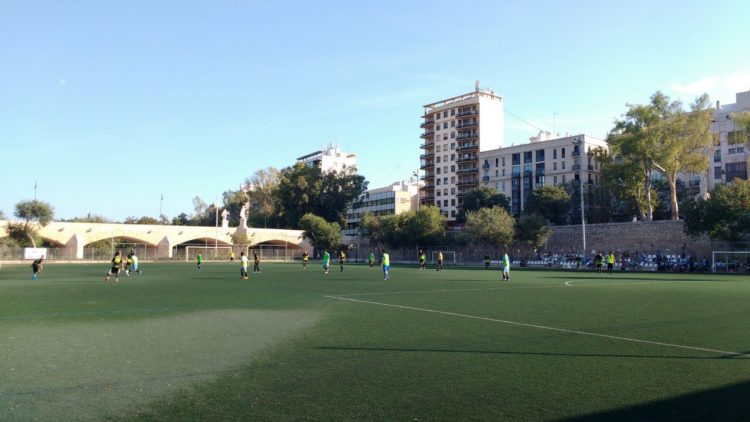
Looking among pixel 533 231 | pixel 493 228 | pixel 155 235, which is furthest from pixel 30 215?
pixel 533 231

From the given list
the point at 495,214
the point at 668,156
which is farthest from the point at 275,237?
the point at 668,156

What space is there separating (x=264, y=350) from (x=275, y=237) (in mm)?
87063

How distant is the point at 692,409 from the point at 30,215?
79169 millimetres

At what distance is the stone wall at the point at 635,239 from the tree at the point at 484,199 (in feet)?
74.6

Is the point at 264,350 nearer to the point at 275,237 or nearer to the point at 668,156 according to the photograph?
the point at 668,156

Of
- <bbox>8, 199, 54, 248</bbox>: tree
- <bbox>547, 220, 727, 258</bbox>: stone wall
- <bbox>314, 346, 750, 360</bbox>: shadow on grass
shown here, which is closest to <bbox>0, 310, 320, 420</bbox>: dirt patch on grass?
<bbox>314, 346, 750, 360</bbox>: shadow on grass

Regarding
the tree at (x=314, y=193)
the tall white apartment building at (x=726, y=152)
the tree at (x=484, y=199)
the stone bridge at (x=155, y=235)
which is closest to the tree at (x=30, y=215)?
the stone bridge at (x=155, y=235)

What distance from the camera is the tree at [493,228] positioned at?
64.0m

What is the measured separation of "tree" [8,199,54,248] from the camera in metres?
Result: 69.4

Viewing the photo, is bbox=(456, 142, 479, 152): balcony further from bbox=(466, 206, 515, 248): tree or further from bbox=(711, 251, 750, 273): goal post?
bbox=(711, 251, 750, 273): goal post

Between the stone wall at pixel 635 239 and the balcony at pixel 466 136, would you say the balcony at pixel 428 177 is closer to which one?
the balcony at pixel 466 136

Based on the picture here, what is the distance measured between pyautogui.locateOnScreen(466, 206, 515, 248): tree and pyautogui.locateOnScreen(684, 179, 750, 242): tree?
18.6 metres

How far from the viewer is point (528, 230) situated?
64.9 meters

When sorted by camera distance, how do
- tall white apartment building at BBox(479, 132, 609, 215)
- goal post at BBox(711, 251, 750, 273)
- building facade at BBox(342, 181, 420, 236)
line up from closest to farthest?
1. goal post at BBox(711, 251, 750, 273)
2. tall white apartment building at BBox(479, 132, 609, 215)
3. building facade at BBox(342, 181, 420, 236)
